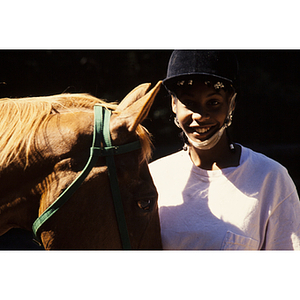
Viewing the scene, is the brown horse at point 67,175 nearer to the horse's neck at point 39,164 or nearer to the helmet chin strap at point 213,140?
the horse's neck at point 39,164

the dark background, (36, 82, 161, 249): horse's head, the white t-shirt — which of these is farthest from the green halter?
the dark background

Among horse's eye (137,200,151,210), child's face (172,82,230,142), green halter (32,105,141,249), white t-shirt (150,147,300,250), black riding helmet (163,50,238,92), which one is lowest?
white t-shirt (150,147,300,250)

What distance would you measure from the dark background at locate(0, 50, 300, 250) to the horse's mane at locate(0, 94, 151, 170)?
348mm

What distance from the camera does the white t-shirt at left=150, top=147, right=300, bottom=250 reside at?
104 cm

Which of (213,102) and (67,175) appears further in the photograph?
(213,102)

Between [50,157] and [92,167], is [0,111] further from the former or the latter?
[92,167]

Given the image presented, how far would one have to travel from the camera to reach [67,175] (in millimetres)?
834

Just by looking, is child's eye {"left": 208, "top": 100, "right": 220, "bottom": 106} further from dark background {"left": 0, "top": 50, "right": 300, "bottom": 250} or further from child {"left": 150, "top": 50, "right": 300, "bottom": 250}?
dark background {"left": 0, "top": 50, "right": 300, "bottom": 250}

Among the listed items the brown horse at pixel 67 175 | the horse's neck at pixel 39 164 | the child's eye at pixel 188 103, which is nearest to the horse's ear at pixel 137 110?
the brown horse at pixel 67 175

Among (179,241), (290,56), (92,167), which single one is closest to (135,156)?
(92,167)

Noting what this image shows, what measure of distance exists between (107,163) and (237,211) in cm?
51

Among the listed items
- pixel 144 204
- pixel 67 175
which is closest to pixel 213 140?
pixel 144 204

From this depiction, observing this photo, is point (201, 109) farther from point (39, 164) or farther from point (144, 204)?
point (39, 164)

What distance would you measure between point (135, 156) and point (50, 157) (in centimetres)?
25
